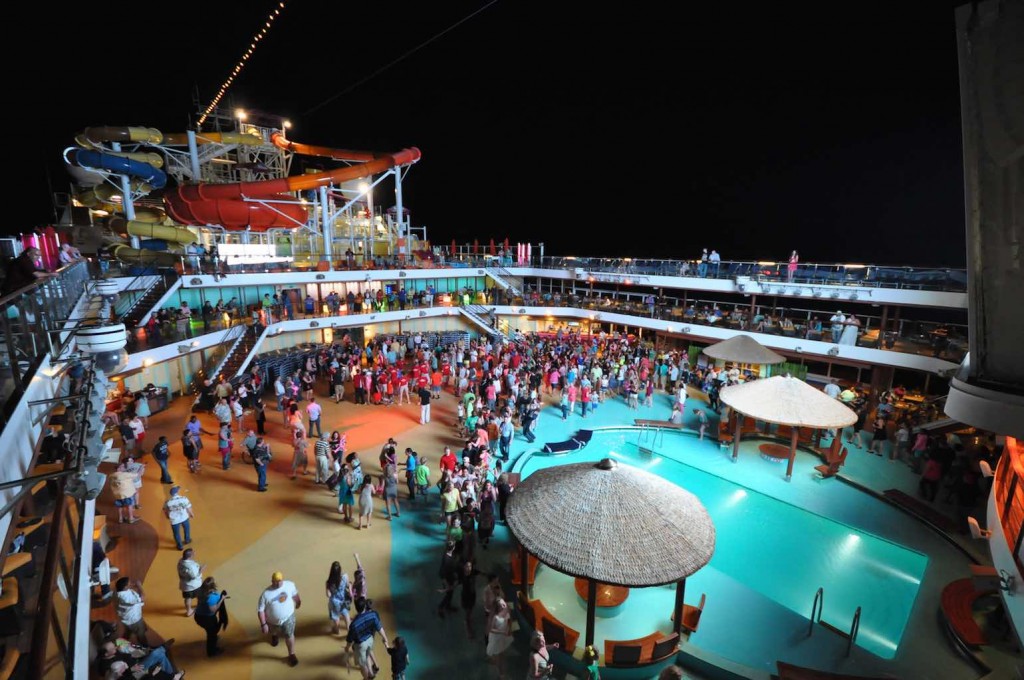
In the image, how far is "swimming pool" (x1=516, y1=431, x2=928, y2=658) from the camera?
7.68 meters

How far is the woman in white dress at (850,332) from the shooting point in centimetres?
1673

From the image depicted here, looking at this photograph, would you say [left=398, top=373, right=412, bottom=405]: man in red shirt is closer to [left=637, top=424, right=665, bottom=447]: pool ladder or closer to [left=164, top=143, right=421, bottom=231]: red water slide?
[left=637, top=424, right=665, bottom=447]: pool ladder

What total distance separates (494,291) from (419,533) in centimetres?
1969

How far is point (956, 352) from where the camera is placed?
47.2 feet

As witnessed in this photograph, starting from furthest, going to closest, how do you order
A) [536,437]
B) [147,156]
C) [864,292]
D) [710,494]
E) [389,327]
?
Answer: 1. [389,327]
2. [147,156]
3. [864,292]
4. [536,437]
5. [710,494]

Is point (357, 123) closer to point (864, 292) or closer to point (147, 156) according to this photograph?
point (147, 156)

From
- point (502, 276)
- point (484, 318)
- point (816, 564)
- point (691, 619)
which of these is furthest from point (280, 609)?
point (502, 276)

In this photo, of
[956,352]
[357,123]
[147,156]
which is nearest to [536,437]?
[956,352]

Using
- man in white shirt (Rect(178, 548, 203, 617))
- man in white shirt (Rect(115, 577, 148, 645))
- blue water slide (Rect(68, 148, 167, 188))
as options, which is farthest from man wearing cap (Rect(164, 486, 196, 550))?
blue water slide (Rect(68, 148, 167, 188))

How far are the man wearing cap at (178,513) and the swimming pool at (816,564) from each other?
26.7 ft

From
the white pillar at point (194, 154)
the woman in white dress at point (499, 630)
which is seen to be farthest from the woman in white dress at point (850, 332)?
the white pillar at point (194, 154)

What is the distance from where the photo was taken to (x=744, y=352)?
15.3 metres

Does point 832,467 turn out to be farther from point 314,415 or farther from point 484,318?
point 484,318

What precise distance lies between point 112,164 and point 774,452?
86.6ft
